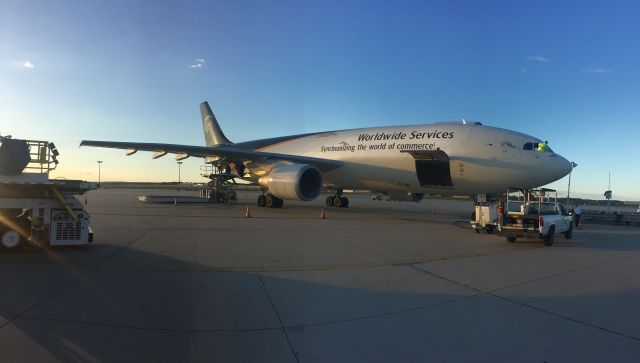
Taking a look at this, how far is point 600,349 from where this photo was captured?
13.4 ft

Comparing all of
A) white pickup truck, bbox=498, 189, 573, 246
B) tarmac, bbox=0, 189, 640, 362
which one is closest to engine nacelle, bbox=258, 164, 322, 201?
tarmac, bbox=0, 189, 640, 362

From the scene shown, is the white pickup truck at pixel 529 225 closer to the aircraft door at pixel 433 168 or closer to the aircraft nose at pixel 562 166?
the aircraft nose at pixel 562 166

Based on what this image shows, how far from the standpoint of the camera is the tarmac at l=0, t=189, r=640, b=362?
13.1 feet

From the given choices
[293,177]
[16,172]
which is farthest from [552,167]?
[16,172]

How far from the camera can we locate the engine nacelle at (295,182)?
Result: 17.7m

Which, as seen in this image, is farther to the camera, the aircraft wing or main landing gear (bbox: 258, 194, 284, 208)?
main landing gear (bbox: 258, 194, 284, 208)

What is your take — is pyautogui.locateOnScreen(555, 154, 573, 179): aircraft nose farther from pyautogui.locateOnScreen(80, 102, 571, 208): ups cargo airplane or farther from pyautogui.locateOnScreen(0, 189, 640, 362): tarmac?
pyautogui.locateOnScreen(0, 189, 640, 362): tarmac

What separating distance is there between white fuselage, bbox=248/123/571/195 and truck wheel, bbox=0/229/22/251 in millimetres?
12878

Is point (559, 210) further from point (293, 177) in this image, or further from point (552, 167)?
point (293, 177)

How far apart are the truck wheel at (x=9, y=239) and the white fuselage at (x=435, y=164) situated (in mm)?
12878

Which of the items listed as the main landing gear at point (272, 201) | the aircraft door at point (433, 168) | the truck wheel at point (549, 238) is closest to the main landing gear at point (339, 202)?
the main landing gear at point (272, 201)

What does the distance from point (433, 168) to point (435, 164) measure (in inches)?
8.4

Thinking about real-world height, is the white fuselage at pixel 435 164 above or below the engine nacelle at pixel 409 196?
above

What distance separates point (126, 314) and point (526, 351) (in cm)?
436
